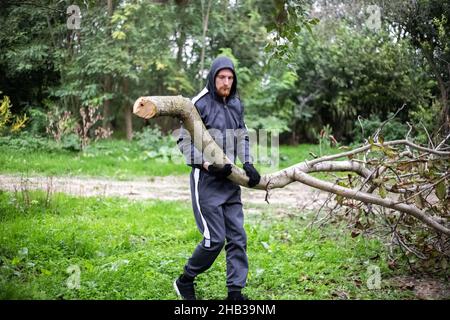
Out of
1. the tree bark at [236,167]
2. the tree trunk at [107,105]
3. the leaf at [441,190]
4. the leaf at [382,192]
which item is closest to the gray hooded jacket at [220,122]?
the tree bark at [236,167]

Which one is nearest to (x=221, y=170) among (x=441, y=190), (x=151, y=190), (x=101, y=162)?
(x=441, y=190)

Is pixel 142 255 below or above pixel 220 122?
below

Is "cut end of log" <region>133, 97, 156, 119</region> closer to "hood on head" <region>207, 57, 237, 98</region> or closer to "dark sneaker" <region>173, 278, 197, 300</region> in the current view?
"hood on head" <region>207, 57, 237, 98</region>

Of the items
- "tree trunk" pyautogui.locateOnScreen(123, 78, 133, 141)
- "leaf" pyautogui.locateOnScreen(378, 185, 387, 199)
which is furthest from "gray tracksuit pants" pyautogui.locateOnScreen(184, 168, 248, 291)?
"tree trunk" pyautogui.locateOnScreen(123, 78, 133, 141)

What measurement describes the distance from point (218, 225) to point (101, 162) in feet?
23.3

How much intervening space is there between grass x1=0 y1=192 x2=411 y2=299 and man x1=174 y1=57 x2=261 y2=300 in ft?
1.35

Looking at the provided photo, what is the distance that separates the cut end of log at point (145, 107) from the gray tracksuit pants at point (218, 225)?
70 centimetres

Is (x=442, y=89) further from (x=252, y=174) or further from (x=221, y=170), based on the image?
(x=221, y=170)

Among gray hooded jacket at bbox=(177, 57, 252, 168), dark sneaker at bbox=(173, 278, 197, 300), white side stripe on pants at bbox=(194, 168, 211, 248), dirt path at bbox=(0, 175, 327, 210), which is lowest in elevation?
dark sneaker at bbox=(173, 278, 197, 300)

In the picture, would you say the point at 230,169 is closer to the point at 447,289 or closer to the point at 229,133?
the point at 229,133

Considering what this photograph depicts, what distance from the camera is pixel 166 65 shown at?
519 inches

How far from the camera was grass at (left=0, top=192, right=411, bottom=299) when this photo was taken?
412 cm

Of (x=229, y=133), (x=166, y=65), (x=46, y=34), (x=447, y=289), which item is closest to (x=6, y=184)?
(x=46, y=34)

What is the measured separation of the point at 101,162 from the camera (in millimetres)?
10383
